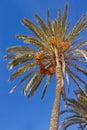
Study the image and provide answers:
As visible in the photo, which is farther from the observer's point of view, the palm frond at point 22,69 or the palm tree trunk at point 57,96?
the palm frond at point 22,69

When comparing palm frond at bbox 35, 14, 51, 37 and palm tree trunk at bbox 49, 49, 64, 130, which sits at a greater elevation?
palm frond at bbox 35, 14, 51, 37

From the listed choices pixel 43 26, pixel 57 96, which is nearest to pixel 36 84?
pixel 57 96

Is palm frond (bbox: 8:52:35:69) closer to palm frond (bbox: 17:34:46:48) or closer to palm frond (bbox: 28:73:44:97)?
palm frond (bbox: 17:34:46:48)

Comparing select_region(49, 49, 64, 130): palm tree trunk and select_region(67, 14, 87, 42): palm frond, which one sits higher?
select_region(67, 14, 87, 42): palm frond

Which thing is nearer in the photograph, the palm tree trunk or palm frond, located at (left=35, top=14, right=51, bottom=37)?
the palm tree trunk

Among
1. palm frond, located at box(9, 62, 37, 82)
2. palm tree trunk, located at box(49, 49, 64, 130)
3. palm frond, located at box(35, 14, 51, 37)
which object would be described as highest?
palm frond, located at box(35, 14, 51, 37)

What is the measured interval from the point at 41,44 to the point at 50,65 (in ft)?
6.61

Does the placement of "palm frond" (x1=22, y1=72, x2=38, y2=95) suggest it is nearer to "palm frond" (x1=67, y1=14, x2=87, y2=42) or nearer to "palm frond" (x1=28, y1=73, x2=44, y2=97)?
"palm frond" (x1=28, y1=73, x2=44, y2=97)

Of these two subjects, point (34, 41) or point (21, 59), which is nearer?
point (34, 41)

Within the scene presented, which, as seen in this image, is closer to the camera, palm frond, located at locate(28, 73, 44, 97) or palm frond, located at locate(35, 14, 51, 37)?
palm frond, located at locate(35, 14, 51, 37)

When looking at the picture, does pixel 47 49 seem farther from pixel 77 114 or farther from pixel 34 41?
pixel 77 114

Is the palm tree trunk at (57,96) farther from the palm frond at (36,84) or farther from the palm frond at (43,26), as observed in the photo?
the palm frond at (36,84)

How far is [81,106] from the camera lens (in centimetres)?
3588

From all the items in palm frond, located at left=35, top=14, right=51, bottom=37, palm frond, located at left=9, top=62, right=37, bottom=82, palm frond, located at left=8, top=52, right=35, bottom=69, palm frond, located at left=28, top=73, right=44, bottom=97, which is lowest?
palm frond, located at left=28, top=73, right=44, bottom=97
